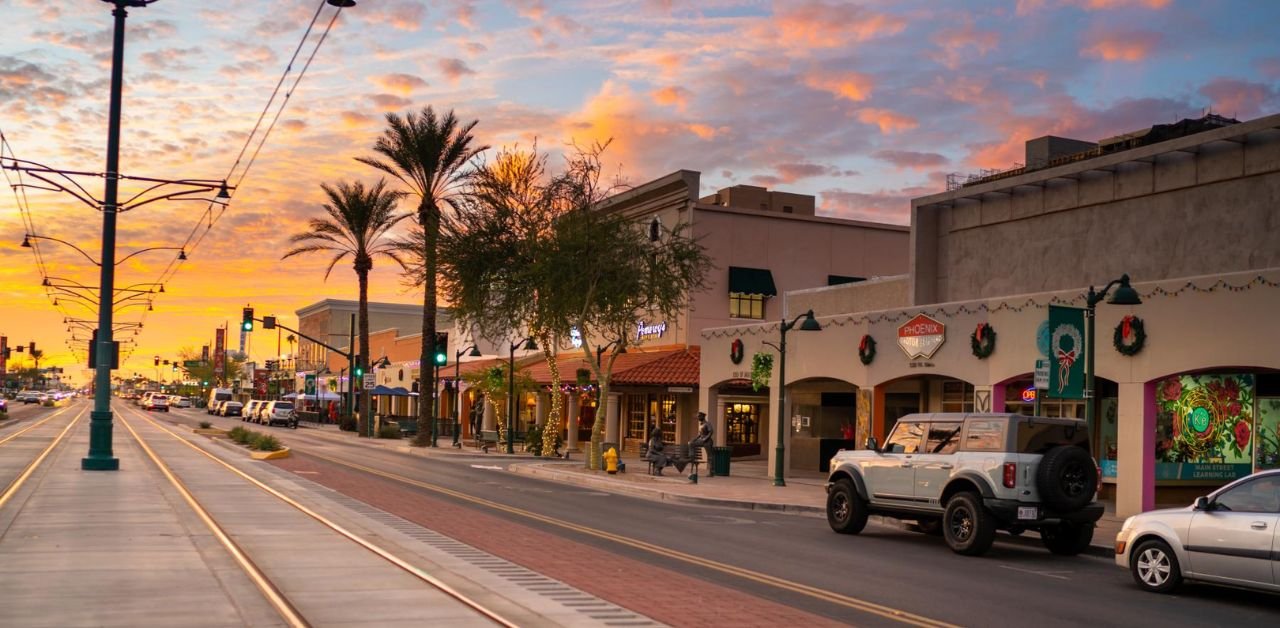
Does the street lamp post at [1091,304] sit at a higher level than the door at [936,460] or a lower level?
higher

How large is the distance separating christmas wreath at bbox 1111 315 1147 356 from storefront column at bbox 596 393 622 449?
98.1 ft

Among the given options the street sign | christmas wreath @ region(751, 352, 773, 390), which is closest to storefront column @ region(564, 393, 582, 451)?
christmas wreath @ region(751, 352, 773, 390)

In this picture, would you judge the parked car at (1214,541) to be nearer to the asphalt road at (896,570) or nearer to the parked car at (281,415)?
the asphalt road at (896,570)

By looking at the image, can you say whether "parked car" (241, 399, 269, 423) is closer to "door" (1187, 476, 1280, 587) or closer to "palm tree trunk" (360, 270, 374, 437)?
"palm tree trunk" (360, 270, 374, 437)

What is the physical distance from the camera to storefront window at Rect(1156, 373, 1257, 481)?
24.2 metres

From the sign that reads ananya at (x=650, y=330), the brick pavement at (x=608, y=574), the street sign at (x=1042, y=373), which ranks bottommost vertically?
the brick pavement at (x=608, y=574)

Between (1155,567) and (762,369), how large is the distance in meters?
22.0

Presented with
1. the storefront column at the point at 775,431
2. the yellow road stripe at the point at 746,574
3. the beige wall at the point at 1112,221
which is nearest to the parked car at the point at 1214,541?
the yellow road stripe at the point at 746,574

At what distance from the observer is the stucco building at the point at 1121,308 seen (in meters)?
22.0

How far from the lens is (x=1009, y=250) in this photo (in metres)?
30.1

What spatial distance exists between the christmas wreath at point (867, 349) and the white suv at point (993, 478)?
473 inches

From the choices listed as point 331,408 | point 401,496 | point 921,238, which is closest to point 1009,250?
point 921,238

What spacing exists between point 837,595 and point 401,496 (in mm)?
13349

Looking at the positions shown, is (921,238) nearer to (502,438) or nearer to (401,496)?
(401,496)
